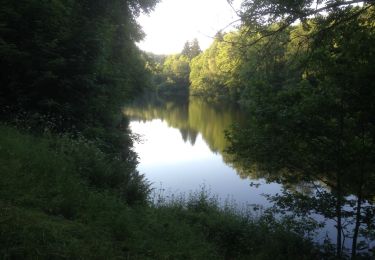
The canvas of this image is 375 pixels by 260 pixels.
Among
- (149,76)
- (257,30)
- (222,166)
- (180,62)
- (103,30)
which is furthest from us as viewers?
(180,62)

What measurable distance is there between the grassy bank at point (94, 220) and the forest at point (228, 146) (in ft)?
0.08

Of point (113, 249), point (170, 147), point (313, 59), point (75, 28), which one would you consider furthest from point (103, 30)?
point (170, 147)

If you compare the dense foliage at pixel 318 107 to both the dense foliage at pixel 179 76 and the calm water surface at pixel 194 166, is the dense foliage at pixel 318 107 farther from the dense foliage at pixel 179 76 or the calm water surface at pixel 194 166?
the dense foliage at pixel 179 76

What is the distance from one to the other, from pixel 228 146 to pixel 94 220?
3.65 meters

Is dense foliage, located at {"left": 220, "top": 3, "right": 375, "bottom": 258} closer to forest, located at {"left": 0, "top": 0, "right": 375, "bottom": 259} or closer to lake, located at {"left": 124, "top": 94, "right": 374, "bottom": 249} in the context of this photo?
forest, located at {"left": 0, "top": 0, "right": 375, "bottom": 259}

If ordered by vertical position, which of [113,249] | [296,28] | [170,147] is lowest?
[113,249]

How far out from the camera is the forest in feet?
17.2

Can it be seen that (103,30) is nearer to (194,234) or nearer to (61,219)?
(194,234)

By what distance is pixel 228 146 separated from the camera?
8234 millimetres

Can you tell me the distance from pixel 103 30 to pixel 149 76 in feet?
33.8

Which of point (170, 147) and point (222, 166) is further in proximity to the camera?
point (170, 147)

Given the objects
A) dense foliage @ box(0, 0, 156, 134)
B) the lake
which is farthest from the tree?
dense foliage @ box(0, 0, 156, 134)

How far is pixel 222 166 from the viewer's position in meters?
20.0

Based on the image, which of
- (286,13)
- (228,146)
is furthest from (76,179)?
(286,13)
